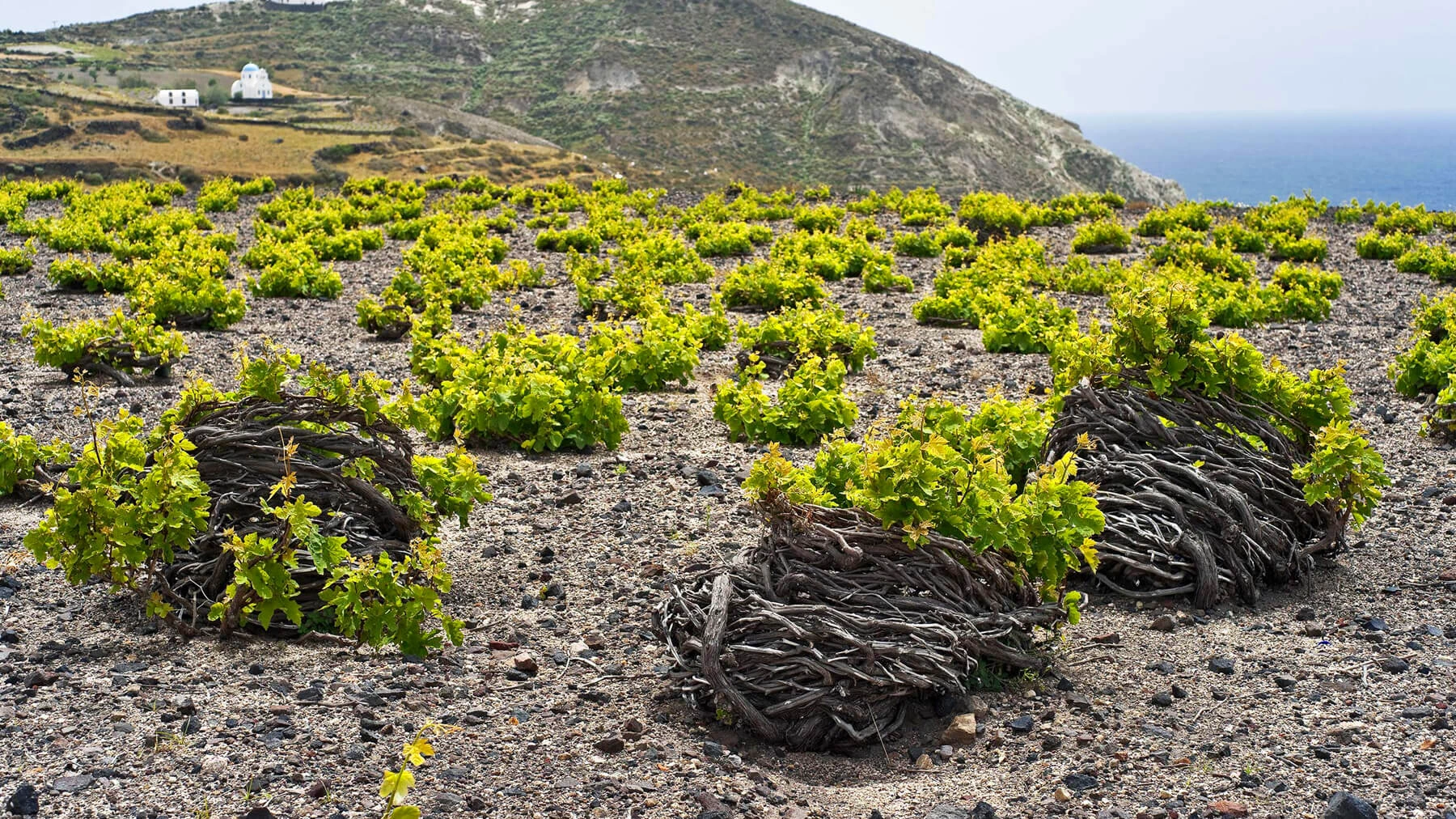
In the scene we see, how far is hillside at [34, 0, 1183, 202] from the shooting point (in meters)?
95.4

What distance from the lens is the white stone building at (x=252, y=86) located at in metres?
87.2

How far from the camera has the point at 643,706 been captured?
4965 mm

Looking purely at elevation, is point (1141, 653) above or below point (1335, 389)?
below

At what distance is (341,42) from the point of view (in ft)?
370

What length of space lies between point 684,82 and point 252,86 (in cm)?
3509

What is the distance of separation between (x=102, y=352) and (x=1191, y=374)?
9.03m

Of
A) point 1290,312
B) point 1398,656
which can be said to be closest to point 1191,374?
point 1398,656

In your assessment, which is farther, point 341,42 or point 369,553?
point 341,42

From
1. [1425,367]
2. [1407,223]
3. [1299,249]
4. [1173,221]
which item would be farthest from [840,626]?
[1407,223]

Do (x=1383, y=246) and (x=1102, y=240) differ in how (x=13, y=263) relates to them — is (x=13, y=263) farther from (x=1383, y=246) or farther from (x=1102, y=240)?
(x=1383, y=246)

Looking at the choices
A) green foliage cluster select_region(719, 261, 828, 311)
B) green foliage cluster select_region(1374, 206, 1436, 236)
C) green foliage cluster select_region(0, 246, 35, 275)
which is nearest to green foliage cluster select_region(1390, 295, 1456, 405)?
green foliage cluster select_region(719, 261, 828, 311)

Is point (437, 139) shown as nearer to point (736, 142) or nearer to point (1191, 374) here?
point (736, 142)

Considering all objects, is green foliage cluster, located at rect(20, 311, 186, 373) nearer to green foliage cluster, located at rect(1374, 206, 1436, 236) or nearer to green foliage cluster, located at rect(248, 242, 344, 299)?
green foliage cluster, located at rect(248, 242, 344, 299)

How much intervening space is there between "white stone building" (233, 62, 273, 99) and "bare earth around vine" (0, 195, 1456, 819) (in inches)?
3476
